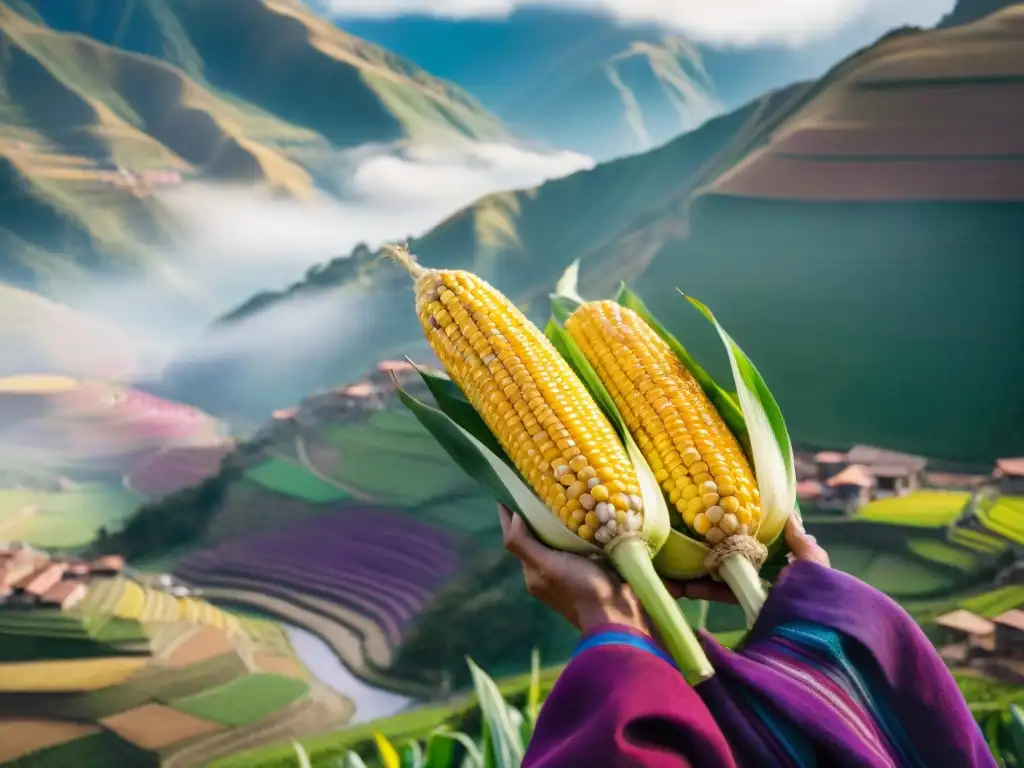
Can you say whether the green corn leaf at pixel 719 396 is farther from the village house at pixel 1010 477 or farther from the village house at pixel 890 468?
the village house at pixel 1010 477

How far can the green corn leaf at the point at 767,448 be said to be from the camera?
0.92 metres

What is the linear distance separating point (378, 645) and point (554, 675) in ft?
1.85

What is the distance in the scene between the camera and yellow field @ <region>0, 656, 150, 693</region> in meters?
2.51

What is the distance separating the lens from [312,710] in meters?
2.58

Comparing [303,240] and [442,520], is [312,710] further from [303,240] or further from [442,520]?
[303,240]

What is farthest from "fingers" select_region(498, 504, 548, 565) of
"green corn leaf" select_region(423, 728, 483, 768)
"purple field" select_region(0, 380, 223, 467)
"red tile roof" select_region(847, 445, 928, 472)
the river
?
"purple field" select_region(0, 380, 223, 467)

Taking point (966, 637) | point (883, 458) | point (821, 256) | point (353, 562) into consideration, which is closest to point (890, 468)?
point (883, 458)

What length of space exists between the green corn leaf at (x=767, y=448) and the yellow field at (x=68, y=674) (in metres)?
2.25

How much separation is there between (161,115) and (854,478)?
3265mm

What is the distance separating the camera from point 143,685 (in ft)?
8.32

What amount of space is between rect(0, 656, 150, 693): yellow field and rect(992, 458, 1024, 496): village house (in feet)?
9.19

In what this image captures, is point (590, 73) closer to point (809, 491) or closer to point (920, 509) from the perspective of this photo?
point (809, 491)

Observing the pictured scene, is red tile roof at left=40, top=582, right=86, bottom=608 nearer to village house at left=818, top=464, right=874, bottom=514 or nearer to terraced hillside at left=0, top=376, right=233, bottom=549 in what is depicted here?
terraced hillside at left=0, top=376, right=233, bottom=549

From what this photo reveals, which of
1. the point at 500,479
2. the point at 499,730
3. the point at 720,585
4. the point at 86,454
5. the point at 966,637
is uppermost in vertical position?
the point at 500,479
